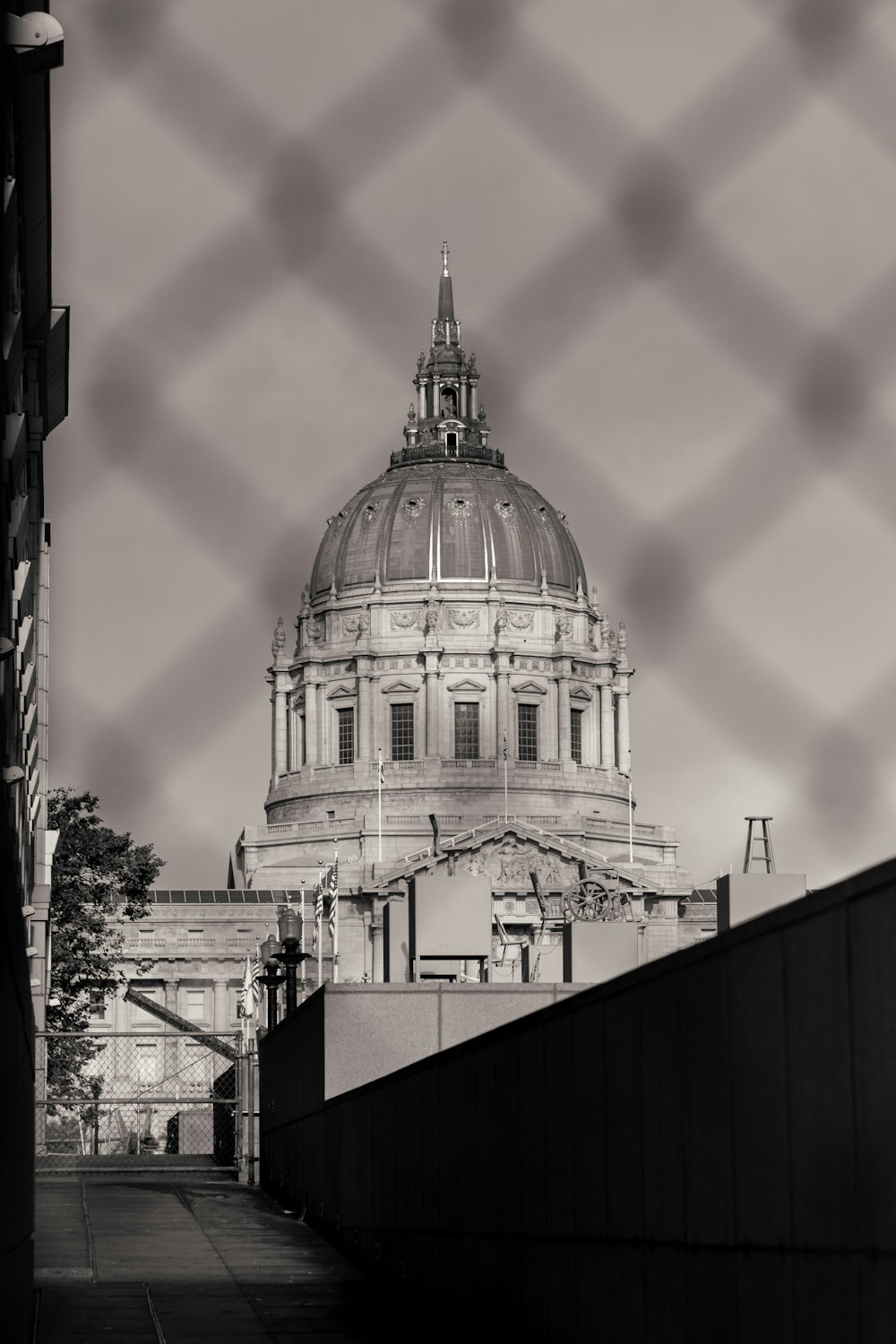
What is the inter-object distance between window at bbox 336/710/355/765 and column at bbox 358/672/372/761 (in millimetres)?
1419

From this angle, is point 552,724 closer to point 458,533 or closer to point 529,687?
point 529,687

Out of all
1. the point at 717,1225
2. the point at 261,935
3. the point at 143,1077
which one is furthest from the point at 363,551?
the point at 717,1225

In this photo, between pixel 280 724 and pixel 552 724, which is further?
pixel 280 724

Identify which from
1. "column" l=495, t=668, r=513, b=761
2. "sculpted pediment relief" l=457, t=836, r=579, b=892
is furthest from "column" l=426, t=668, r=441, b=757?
"sculpted pediment relief" l=457, t=836, r=579, b=892

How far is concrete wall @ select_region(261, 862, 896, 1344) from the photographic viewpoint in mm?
7375

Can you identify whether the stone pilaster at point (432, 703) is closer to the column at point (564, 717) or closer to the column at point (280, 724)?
the column at point (564, 717)

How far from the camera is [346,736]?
16925cm

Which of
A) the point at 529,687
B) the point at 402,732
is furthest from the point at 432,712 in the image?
the point at 529,687

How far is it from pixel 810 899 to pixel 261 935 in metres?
136

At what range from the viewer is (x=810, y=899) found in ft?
25.7

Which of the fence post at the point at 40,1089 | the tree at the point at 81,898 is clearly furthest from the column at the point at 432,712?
the fence post at the point at 40,1089

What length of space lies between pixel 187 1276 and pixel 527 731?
483 ft

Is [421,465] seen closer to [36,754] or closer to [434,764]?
[434,764]

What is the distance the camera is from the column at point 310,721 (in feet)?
554
